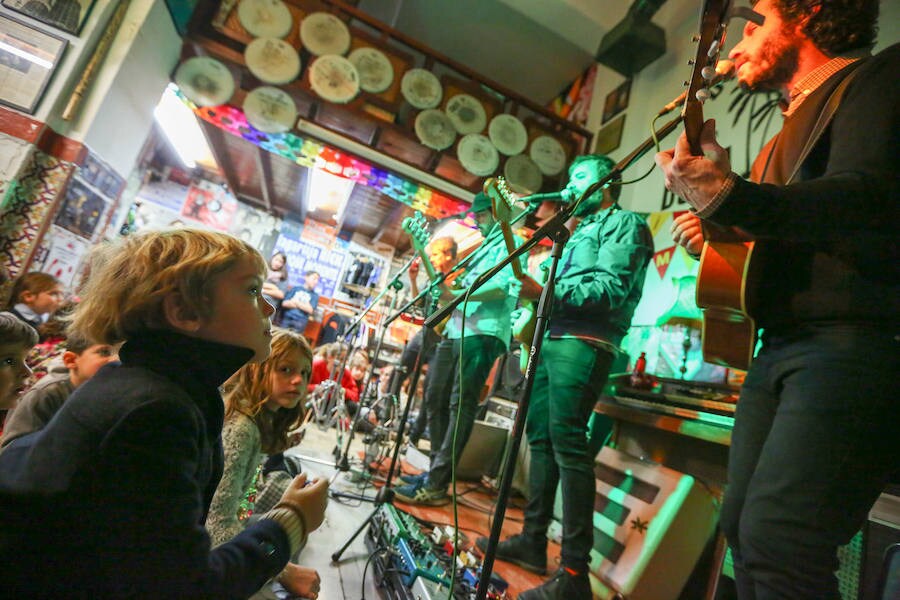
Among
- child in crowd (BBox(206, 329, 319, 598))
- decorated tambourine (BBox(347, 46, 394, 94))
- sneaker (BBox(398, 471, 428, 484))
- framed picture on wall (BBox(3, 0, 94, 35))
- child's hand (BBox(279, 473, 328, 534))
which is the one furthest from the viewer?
decorated tambourine (BBox(347, 46, 394, 94))

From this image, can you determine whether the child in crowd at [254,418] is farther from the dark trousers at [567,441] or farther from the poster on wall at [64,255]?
the poster on wall at [64,255]

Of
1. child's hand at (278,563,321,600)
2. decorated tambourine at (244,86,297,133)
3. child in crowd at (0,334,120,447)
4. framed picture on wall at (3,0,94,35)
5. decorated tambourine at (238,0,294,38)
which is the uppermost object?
decorated tambourine at (238,0,294,38)

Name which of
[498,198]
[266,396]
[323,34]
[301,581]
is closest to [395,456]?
[266,396]

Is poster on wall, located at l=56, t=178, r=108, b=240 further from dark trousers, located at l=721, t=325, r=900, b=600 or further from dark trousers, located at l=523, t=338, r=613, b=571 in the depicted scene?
dark trousers, located at l=721, t=325, r=900, b=600

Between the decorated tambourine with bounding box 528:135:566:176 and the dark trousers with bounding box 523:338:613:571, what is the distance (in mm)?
3630

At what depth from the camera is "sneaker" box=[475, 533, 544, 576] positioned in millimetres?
2090

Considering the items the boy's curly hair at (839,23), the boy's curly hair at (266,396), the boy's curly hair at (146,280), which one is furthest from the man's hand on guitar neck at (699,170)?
the boy's curly hair at (266,396)

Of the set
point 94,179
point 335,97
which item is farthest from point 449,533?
point 335,97

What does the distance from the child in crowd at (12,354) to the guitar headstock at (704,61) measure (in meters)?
2.05

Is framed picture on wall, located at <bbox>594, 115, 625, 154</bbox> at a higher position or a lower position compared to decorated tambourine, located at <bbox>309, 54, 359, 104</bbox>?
higher

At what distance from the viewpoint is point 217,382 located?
0.84 meters

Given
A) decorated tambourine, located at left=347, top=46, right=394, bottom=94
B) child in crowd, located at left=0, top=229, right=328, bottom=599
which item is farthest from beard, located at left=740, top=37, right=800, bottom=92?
decorated tambourine, located at left=347, top=46, right=394, bottom=94

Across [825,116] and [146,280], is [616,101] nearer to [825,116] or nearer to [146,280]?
[825,116]

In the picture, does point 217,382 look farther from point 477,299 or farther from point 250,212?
point 250,212
